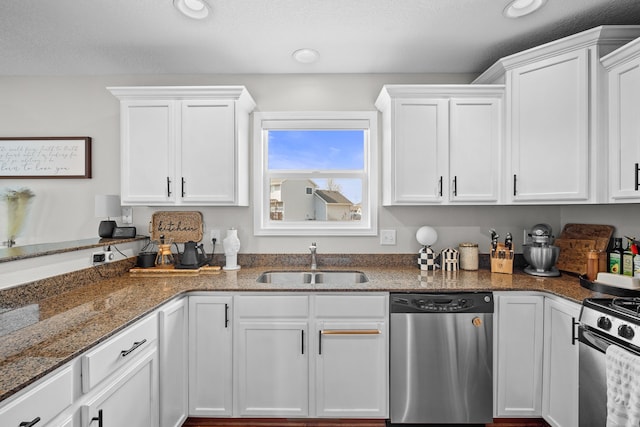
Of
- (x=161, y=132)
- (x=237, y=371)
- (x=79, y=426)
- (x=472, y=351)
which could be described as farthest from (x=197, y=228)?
(x=472, y=351)

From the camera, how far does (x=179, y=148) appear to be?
2377mm

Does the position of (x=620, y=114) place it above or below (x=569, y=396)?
above

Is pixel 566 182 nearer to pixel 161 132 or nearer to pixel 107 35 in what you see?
pixel 161 132

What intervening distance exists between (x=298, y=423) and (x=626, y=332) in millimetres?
1746

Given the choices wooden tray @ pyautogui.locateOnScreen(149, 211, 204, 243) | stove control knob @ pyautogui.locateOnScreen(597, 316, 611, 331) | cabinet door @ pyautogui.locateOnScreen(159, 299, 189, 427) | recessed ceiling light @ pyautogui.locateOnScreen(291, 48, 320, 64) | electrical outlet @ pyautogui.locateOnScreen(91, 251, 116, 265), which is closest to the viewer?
stove control knob @ pyautogui.locateOnScreen(597, 316, 611, 331)

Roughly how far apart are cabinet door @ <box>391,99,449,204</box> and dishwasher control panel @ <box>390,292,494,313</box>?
2.30 ft

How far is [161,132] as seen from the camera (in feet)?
7.81

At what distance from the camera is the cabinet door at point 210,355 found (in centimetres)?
199

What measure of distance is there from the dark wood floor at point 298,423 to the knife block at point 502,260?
3.02ft

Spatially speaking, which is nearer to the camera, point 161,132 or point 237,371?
point 237,371

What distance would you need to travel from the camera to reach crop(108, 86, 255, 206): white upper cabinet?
7.77 feet

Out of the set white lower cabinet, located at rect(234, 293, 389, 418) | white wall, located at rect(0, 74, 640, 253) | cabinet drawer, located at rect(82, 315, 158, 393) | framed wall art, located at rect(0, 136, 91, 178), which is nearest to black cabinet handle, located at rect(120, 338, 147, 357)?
cabinet drawer, located at rect(82, 315, 158, 393)

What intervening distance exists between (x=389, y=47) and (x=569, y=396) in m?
2.32

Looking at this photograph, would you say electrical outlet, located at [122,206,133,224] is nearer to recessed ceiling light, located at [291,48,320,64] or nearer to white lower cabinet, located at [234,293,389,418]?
white lower cabinet, located at [234,293,389,418]
